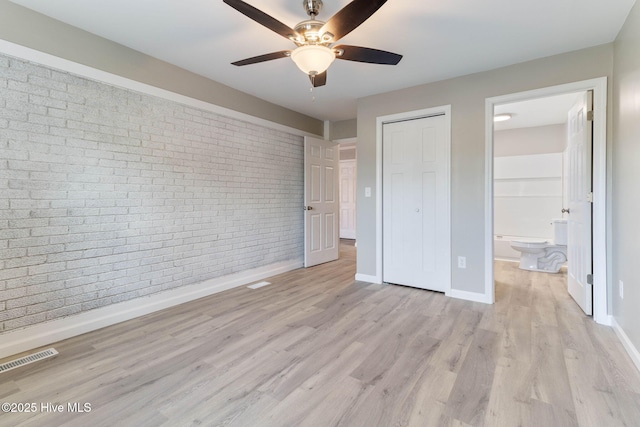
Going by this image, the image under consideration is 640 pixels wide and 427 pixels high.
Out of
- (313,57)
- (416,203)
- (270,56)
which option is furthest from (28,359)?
(416,203)

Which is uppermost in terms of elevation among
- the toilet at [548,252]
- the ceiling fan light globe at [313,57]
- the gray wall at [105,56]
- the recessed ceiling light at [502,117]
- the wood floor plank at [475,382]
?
the recessed ceiling light at [502,117]

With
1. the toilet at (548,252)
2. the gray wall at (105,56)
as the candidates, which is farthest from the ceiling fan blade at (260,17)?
the toilet at (548,252)

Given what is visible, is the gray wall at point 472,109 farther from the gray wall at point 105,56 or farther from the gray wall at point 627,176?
the gray wall at point 105,56

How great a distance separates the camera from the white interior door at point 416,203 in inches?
132

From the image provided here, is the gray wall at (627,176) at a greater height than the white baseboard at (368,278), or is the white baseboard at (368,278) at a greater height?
the gray wall at (627,176)

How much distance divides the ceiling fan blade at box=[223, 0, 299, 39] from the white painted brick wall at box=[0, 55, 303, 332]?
1696 mm

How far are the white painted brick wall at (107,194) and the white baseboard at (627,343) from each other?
11.8ft

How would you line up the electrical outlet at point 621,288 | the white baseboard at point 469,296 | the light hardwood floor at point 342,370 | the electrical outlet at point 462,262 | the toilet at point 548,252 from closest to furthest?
the light hardwood floor at point 342,370, the electrical outlet at point 621,288, the white baseboard at point 469,296, the electrical outlet at point 462,262, the toilet at point 548,252

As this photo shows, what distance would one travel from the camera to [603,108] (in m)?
2.53

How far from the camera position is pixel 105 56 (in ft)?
8.23

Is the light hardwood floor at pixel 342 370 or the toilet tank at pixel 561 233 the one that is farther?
the toilet tank at pixel 561 233

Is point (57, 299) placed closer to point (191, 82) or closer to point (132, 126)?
point (132, 126)

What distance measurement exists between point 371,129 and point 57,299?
356 cm

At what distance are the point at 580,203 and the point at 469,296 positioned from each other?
1376 millimetres
